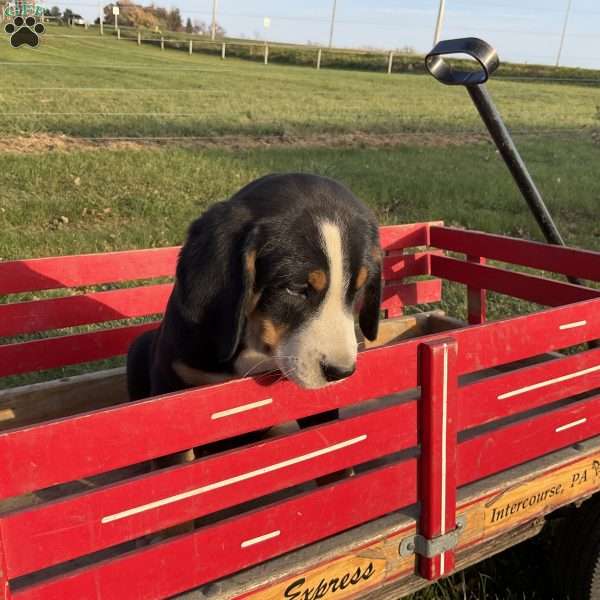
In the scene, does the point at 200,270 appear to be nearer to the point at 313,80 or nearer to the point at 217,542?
the point at 217,542

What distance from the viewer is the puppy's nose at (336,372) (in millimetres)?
1796

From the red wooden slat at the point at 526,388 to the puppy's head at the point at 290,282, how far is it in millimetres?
386

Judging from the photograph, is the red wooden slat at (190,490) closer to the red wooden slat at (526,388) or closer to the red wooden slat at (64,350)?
A: the red wooden slat at (526,388)

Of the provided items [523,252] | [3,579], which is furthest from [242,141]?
[3,579]

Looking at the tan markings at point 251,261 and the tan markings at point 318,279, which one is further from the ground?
the tan markings at point 251,261

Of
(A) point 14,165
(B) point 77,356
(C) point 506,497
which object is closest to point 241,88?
(A) point 14,165

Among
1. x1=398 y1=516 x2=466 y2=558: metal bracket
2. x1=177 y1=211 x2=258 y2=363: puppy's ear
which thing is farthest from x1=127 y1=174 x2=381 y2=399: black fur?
x1=398 y1=516 x2=466 y2=558: metal bracket

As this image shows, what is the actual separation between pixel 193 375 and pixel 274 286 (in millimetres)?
449

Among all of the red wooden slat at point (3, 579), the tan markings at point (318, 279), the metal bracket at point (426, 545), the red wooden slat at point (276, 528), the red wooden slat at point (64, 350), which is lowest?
the red wooden slat at point (64, 350)

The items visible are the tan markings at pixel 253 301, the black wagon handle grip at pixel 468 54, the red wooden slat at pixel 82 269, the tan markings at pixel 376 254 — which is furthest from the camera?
the red wooden slat at pixel 82 269

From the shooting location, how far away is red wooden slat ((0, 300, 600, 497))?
1.38 metres

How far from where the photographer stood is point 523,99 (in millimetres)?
25000

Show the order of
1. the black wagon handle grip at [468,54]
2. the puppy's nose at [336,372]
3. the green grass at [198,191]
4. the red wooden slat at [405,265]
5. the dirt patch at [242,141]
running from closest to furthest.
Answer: the puppy's nose at [336,372]
the black wagon handle grip at [468,54]
the red wooden slat at [405,265]
the green grass at [198,191]
the dirt patch at [242,141]

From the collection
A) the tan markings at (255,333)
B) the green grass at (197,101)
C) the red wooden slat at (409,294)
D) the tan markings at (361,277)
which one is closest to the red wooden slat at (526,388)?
the tan markings at (361,277)
